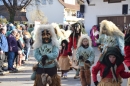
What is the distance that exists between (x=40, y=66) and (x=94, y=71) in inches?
56.0

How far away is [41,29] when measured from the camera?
5.96 meters

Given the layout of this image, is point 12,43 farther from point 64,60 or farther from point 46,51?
point 46,51

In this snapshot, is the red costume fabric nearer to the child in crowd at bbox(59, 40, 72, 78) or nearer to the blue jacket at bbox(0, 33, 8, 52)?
the child in crowd at bbox(59, 40, 72, 78)

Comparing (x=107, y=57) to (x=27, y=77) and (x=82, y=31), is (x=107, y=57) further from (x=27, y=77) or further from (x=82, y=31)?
(x=27, y=77)

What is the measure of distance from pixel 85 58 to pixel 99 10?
14054 millimetres

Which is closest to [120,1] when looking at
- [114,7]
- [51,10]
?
[114,7]

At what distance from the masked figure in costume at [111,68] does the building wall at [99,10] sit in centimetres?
1529

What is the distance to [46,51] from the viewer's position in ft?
19.4

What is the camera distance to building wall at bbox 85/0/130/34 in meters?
20.0

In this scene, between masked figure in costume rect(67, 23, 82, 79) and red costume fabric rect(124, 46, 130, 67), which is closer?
A: red costume fabric rect(124, 46, 130, 67)

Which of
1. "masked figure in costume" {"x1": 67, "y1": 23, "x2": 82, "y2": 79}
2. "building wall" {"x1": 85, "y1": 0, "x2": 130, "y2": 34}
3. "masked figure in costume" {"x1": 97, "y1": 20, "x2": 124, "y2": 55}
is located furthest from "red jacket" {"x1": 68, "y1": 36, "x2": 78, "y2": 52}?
"building wall" {"x1": 85, "y1": 0, "x2": 130, "y2": 34}

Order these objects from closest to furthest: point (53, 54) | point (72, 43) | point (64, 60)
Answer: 1. point (53, 54)
2. point (72, 43)
3. point (64, 60)

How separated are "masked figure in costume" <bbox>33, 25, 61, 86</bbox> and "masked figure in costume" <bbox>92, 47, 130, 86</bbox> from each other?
1224 mm

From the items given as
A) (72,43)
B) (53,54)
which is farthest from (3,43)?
(53,54)
